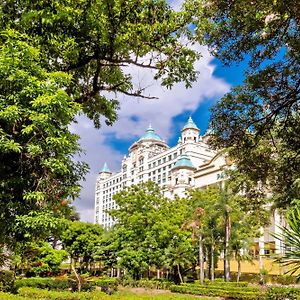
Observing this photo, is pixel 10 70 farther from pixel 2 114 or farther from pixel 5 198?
pixel 5 198

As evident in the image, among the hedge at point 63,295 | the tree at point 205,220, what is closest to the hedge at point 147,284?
the tree at point 205,220

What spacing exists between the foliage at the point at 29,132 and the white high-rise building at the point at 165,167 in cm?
4508

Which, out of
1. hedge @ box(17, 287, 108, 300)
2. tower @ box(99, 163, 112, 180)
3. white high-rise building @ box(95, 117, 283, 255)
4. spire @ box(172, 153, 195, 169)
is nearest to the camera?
hedge @ box(17, 287, 108, 300)

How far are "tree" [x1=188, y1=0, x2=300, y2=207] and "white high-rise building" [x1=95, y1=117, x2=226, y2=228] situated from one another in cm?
4266

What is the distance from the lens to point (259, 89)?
7762mm

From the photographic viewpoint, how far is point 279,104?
782cm

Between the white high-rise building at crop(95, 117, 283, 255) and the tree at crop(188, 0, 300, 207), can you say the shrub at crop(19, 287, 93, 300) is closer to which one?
the tree at crop(188, 0, 300, 207)

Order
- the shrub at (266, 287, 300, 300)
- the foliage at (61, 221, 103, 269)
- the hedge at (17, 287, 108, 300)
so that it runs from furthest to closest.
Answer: the foliage at (61, 221, 103, 269) → the shrub at (266, 287, 300, 300) → the hedge at (17, 287, 108, 300)

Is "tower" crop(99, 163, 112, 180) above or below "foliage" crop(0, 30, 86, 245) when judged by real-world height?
above

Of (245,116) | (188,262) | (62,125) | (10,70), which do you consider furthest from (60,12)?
(188,262)

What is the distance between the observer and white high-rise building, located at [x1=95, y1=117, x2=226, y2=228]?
Answer: 5863 centimetres

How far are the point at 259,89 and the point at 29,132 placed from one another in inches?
163

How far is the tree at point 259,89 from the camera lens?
21.8ft

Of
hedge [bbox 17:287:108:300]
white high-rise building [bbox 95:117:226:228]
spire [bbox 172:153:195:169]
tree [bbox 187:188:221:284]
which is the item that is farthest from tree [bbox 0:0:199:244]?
spire [bbox 172:153:195:169]
